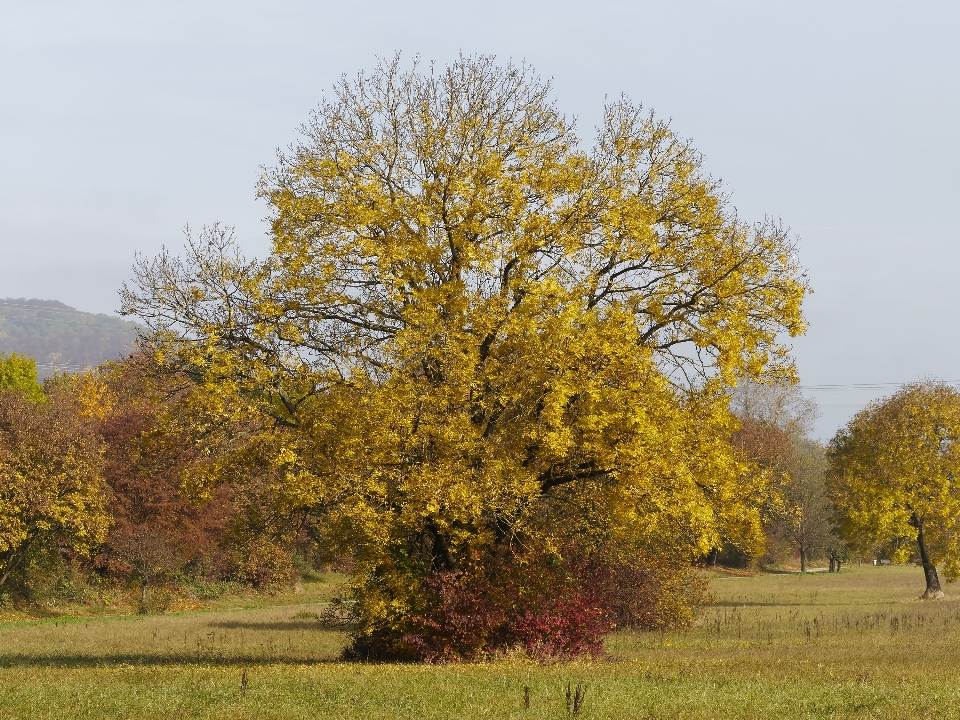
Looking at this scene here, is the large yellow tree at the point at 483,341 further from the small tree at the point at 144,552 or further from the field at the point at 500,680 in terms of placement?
the small tree at the point at 144,552

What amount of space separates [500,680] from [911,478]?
124 ft

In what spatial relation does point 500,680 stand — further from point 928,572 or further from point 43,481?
point 928,572

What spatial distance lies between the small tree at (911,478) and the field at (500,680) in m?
16.2

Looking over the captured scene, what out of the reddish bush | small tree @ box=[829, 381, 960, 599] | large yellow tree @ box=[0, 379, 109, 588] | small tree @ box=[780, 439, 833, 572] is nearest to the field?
the reddish bush

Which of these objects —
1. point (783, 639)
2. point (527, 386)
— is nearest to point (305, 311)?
point (527, 386)

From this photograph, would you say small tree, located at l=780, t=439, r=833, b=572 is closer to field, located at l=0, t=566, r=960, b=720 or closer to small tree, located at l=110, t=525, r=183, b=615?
small tree, located at l=110, t=525, r=183, b=615

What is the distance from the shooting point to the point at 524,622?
2086 cm

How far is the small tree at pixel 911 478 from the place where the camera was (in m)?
47.7

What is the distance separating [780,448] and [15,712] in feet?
210

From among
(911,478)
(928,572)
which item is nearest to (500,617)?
(911,478)

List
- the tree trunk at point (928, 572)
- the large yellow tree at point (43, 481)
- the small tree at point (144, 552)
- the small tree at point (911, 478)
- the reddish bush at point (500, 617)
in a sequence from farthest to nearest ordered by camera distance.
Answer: the tree trunk at point (928, 572), the small tree at point (911, 478), the small tree at point (144, 552), the large yellow tree at point (43, 481), the reddish bush at point (500, 617)

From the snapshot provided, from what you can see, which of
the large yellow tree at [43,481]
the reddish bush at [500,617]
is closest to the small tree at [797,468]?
the large yellow tree at [43,481]

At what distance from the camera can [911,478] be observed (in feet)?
157

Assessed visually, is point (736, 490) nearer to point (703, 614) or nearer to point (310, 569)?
point (703, 614)
